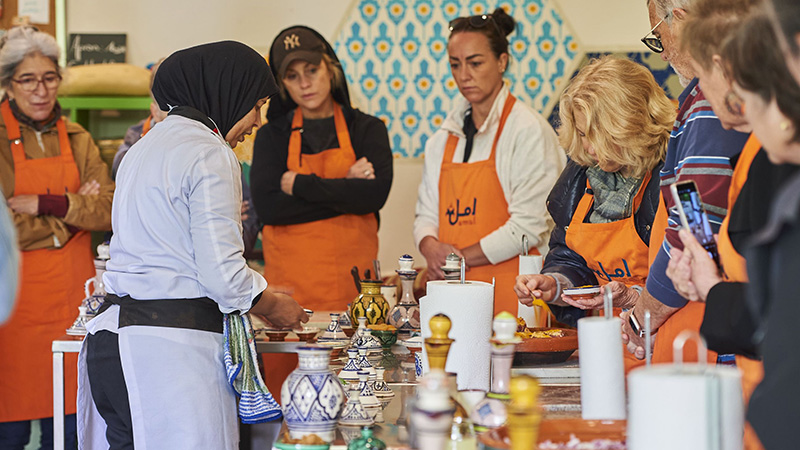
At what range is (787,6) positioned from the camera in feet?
4.00

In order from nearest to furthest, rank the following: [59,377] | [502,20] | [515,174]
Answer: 1. [59,377]
2. [515,174]
3. [502,20]

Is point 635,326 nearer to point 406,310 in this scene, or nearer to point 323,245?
point 406,310

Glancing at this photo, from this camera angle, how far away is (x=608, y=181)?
2.92 meters

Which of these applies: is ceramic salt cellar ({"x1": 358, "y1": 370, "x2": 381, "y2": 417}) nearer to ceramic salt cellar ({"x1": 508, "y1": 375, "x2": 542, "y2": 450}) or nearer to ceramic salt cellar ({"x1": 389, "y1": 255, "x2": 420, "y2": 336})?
ceramic salt cellar ({"x1": 508, "y1": 375, "x2": 542, "y2": 450})

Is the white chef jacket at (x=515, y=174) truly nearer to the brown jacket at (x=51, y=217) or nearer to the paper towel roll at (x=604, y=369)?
the brown jacket at (x=51, y=217)

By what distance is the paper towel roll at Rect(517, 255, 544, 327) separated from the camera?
3199 mm

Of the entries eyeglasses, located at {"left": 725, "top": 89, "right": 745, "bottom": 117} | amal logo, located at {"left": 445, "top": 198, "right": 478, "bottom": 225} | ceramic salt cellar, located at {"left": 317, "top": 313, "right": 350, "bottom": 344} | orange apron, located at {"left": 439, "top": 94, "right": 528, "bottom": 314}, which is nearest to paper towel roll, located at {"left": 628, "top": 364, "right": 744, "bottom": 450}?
eyeglasses, located at {"left": 725, "top": 89, "right": 745, "bottom": 117}

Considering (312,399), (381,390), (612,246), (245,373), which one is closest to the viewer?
(312,399)

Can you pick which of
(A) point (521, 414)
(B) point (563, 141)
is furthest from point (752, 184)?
(B) point (563, 141)

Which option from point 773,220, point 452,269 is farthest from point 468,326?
point 452,269

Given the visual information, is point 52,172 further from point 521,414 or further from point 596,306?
point 521,414

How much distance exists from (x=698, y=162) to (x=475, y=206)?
2.22 m

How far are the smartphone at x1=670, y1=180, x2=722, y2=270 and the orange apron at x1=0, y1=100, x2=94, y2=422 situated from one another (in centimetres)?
306

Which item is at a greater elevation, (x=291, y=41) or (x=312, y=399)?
(x=291, y=41)
